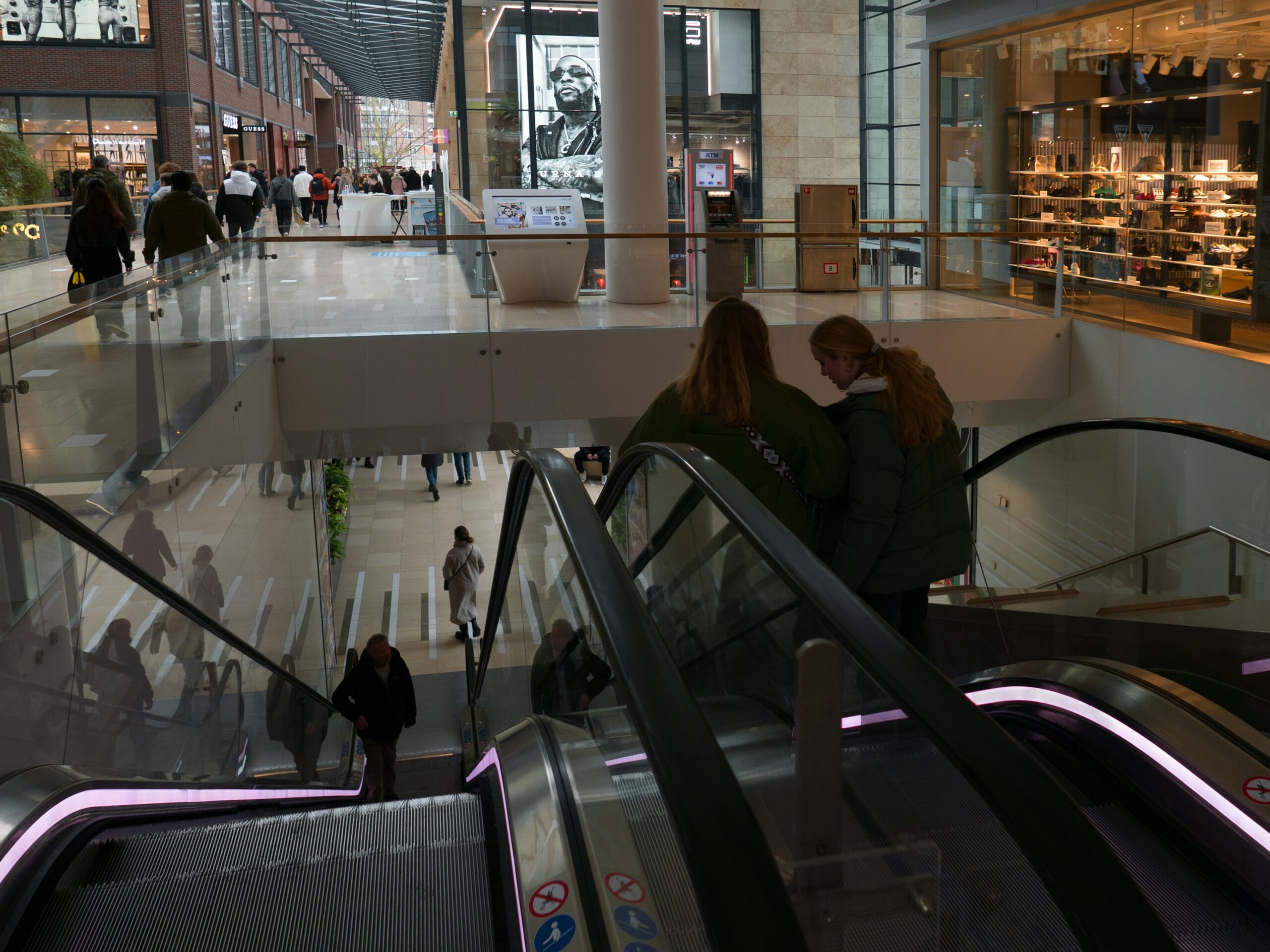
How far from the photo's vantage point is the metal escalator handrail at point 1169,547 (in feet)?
16.9

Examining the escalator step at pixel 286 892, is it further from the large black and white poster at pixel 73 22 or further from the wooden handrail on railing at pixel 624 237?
the large black and white poster at pixel 73 22

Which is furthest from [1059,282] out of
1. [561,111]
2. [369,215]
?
[369,215]

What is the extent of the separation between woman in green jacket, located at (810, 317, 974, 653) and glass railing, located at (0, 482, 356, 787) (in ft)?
7.48

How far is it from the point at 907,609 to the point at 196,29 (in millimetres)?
30708

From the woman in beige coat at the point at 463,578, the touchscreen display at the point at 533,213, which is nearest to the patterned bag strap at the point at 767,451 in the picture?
the touchscreen display at the point at 533,213

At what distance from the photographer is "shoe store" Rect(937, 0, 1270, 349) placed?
10.3m

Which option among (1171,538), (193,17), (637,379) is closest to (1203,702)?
(1171,538)

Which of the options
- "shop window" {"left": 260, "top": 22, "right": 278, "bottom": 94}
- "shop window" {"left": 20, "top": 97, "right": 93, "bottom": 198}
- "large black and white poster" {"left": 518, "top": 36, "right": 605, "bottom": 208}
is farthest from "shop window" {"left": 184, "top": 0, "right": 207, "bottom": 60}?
"large black and white poster" {"left": 518, "top": 36, "right": 605, "bottom": 208}

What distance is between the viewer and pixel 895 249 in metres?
10.0

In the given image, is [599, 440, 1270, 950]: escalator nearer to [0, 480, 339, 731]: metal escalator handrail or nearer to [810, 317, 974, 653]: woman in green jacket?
[810, 317, 974, 653]: woman in green jacket

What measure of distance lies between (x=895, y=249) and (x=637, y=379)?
2.54 metres

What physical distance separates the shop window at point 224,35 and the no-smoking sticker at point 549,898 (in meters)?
33.4

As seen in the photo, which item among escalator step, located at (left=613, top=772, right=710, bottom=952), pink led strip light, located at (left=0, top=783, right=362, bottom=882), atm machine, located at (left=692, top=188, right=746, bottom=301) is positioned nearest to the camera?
escalator step, located at (left=613, top=772, right=710, bottom=952)

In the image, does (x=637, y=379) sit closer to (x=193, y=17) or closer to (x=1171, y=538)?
(x=1171, y=538)
